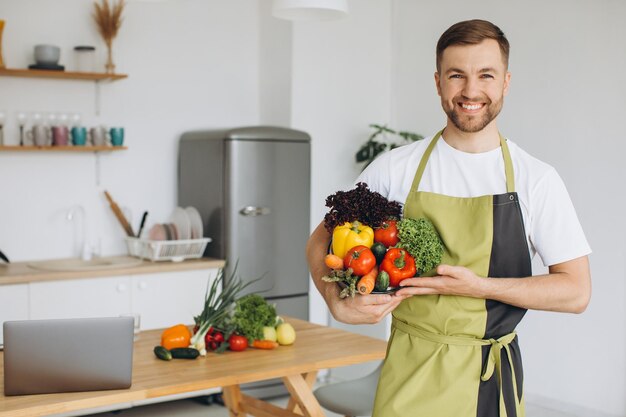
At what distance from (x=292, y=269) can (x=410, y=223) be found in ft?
11.7

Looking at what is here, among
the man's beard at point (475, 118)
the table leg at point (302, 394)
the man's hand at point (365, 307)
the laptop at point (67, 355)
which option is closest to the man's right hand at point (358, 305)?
the man's hand at point (365, 307)

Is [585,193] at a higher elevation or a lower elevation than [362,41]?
lower

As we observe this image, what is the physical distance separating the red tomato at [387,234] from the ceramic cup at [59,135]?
3510mm

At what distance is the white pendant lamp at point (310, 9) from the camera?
135 inches

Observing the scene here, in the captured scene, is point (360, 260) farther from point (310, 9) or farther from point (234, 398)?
point (310, 9)

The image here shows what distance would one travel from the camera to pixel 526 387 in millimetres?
5242

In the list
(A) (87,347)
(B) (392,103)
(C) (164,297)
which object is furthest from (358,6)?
(A) (87,347)

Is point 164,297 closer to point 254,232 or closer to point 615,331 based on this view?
point 254,232

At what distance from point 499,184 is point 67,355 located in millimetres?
1448

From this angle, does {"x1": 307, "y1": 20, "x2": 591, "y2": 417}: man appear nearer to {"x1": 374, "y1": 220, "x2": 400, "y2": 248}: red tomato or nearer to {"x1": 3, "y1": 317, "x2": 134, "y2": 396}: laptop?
{"x1": 374, "y1": 220, "x2": 400, "y2": 248}: red tomato

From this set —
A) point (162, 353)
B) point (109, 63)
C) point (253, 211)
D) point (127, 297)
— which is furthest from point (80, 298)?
point (162, 353)

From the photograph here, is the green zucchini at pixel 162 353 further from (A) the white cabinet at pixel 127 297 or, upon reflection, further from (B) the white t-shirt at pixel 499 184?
(A) the white cabinet at pixel 127 297

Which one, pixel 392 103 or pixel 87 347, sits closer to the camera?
pixel 87 347

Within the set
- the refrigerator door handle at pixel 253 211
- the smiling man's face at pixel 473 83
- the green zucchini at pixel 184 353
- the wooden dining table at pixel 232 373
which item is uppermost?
the smiling man's face at pixel 473 83
